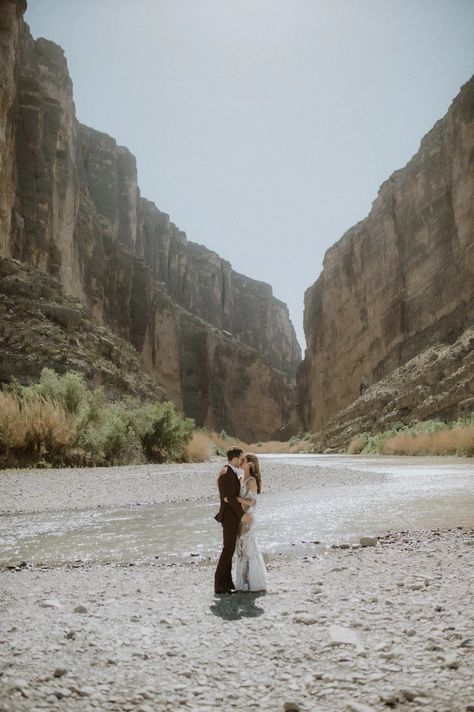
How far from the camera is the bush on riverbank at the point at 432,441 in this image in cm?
2372

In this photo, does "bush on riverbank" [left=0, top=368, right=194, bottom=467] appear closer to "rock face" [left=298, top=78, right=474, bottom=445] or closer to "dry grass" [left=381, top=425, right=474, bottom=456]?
"dry grass" [left=381, top=425, right=474, bottom=456]

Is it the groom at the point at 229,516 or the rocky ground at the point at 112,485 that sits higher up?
the groom at the point at 229,516

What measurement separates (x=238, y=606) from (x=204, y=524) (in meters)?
3.67

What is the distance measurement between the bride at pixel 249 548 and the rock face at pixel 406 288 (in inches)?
1183

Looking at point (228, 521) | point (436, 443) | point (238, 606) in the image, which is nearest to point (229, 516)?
point (228, 521)

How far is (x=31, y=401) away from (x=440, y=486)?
1096cm

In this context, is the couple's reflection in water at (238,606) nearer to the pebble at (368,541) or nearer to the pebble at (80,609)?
the pebble at (80,609)

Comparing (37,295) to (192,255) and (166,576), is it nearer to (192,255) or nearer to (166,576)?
(166,576)

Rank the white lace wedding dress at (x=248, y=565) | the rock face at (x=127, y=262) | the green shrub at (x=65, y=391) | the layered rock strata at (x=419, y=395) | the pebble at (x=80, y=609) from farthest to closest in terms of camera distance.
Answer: the rock face at (x=127, y=262) → the layered rock strata at (x=419, y=395) → the green shrub at (x=65, y=391) → the white lace wedding dress at (x=248, y=565) → the pebble at (x=80, y=609)

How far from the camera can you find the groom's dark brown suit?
14.6ft

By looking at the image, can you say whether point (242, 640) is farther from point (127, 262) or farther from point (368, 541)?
point (127, 262)

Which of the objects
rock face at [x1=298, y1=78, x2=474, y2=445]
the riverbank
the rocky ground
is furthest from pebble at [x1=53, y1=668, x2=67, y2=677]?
rock face at [x1=298, y1=78, x2=474, y2=445]

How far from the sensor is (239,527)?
4.68m

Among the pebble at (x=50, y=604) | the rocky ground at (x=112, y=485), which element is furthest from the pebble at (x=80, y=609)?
the rocky ground at (x=112, y=485)
